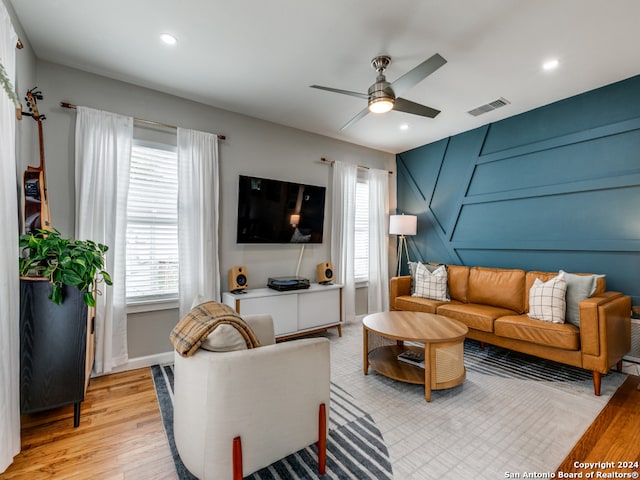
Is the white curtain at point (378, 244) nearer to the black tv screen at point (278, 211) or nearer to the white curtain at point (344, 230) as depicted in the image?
the white curtain at point (344, 230)

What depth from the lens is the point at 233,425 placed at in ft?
4.27

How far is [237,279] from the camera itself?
335 cm

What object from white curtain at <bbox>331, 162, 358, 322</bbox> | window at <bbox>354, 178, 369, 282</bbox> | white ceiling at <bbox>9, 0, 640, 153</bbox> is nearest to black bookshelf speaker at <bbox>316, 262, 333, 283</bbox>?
white curtain at <bbox>331, 162, 358, 322</bbox>

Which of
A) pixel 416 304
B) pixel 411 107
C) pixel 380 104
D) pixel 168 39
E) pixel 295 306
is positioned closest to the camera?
pixel 168 39

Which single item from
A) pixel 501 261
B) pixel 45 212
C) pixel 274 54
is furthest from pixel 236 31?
pixel 501 261

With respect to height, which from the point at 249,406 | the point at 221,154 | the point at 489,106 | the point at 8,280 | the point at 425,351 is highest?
the point at 489,106

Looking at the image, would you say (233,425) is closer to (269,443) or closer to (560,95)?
(269,443)

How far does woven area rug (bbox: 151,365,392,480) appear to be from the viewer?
1.58 metres

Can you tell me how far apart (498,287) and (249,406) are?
3.25 meters

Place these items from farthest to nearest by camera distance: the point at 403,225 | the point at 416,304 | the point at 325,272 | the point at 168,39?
the point at 403,225 < the point at 325,272 < the point at 416,304 < the point at 168,39

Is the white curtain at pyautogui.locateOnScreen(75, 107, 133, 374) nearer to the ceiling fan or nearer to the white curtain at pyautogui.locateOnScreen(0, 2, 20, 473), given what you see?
the white curtain at pyautogui.locateOnScreen(0, 2, 20, 473)

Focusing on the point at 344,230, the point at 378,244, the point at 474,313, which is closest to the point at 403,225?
the point at 378,244

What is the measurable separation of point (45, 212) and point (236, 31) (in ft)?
6.38

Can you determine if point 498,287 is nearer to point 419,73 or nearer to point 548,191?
point 548,191
